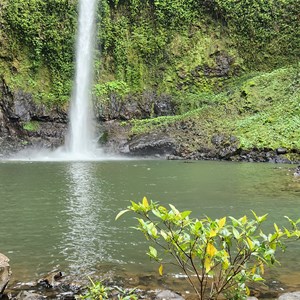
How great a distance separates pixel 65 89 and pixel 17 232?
107 ft

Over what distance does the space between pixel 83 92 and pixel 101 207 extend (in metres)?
28.9

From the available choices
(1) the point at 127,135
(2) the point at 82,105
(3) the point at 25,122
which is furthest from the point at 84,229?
(2) the point at 82,105

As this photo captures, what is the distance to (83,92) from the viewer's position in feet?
128

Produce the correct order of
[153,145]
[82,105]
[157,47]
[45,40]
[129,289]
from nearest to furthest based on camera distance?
[129,289] → [153,145] → [82,105] → [45,40] → [157,47]

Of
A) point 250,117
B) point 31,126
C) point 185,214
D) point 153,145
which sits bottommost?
point 185,214

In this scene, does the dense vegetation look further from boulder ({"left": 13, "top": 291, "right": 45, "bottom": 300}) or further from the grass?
boulder ({"left": 13, "top": 291, "right": 45, "bottom": 300})

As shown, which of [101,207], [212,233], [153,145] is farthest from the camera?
[153,145]

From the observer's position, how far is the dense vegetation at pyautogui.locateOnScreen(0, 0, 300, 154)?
128 feet

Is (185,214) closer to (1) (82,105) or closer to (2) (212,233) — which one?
(2) (212,233)

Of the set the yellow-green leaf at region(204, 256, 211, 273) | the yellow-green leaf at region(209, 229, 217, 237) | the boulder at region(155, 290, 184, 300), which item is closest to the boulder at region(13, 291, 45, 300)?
the boulder at region(155, 290, 184, 300)

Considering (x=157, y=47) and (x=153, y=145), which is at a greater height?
(x=157, y=47)

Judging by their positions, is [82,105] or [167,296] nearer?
[167,296]

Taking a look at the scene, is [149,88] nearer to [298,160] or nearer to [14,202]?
[298,160]

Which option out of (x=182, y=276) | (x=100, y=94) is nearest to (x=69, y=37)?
(x=100, y=94)
